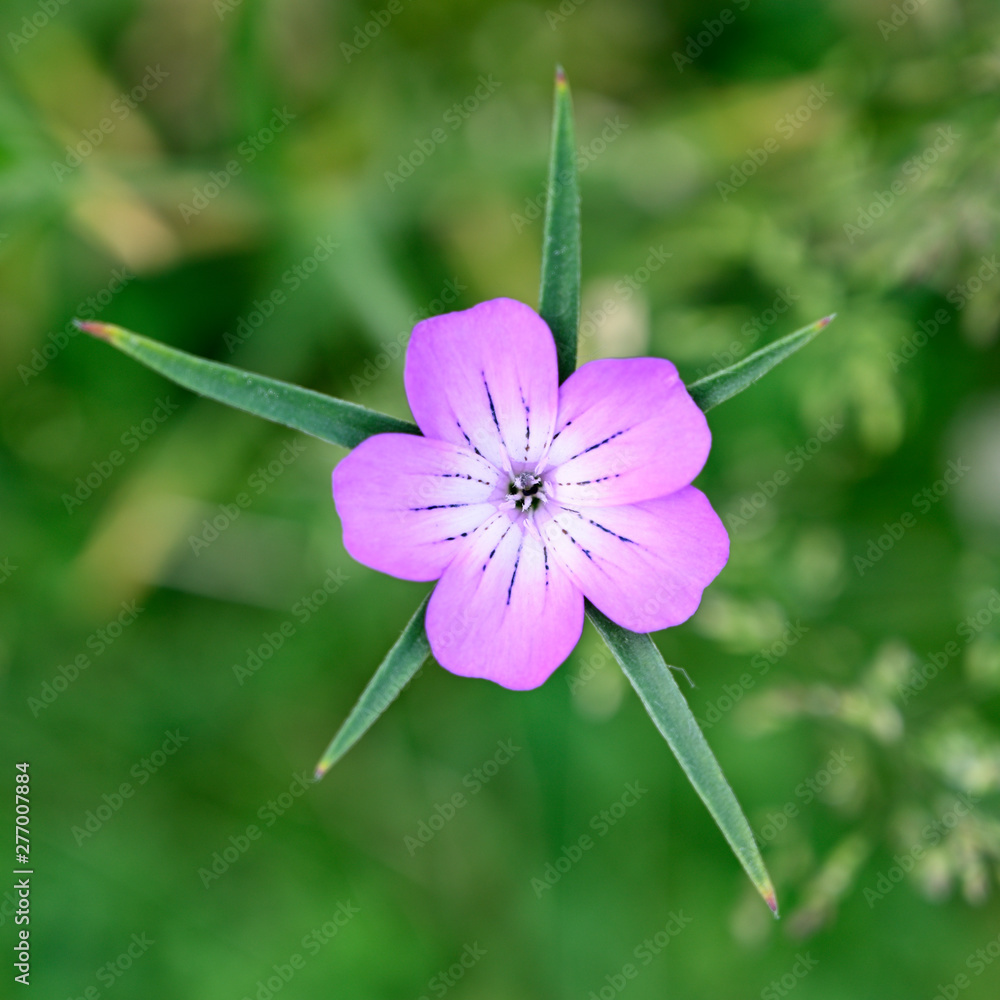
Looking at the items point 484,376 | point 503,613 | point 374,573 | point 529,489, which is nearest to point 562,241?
point 484,376

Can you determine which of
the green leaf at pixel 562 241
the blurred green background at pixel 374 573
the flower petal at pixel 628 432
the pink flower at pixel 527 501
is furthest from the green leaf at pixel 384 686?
the blurred green background at pixel 374 573

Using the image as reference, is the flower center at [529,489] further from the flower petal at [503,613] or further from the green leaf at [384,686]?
the green leaf at [384,686]

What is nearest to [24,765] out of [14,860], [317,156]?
[14,860]

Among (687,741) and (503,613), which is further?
(503,613)

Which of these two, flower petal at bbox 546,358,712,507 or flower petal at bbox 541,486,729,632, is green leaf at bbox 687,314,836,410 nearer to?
flower petal at bbox 546,358,712,507

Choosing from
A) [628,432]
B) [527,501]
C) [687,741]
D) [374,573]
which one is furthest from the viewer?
[374,573]

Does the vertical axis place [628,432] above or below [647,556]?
above

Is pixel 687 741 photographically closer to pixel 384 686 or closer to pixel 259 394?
pixel 384 686
